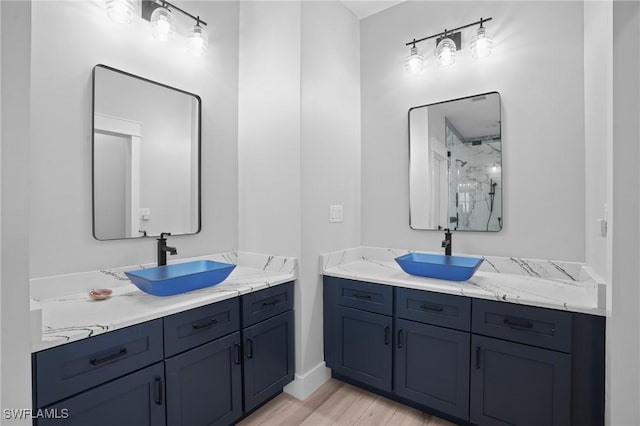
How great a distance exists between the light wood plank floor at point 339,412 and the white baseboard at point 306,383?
31 millimetres

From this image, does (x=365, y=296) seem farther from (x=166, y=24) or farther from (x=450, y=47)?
(x=166, y=24)

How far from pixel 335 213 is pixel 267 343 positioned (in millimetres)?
1064

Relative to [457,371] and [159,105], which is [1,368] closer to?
[159,105]

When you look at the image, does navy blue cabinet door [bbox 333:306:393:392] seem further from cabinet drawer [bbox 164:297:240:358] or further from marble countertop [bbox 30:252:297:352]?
cabinet drawer [bbox 164:297:240:358]

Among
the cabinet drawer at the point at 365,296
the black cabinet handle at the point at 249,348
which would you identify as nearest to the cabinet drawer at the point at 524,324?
the cabinet drawer at the point at 365,296

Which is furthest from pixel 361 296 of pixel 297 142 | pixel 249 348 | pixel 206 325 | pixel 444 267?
pixel 297 142

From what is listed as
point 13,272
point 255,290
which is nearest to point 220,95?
point 255,290

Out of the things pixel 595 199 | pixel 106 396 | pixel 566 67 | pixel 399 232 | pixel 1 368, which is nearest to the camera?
pixel 1 368

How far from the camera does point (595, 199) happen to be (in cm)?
166

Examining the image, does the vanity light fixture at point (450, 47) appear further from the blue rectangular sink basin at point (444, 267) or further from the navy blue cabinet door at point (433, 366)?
the navy blue cabinet door at point (433, 366)

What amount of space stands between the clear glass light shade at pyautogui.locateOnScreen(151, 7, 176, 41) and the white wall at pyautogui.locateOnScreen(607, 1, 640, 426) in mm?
2215

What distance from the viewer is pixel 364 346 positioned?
2.15 m

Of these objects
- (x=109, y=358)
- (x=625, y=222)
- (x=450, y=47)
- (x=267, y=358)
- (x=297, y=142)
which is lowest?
(x=267, y=358)

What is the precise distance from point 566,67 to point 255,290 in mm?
2362
